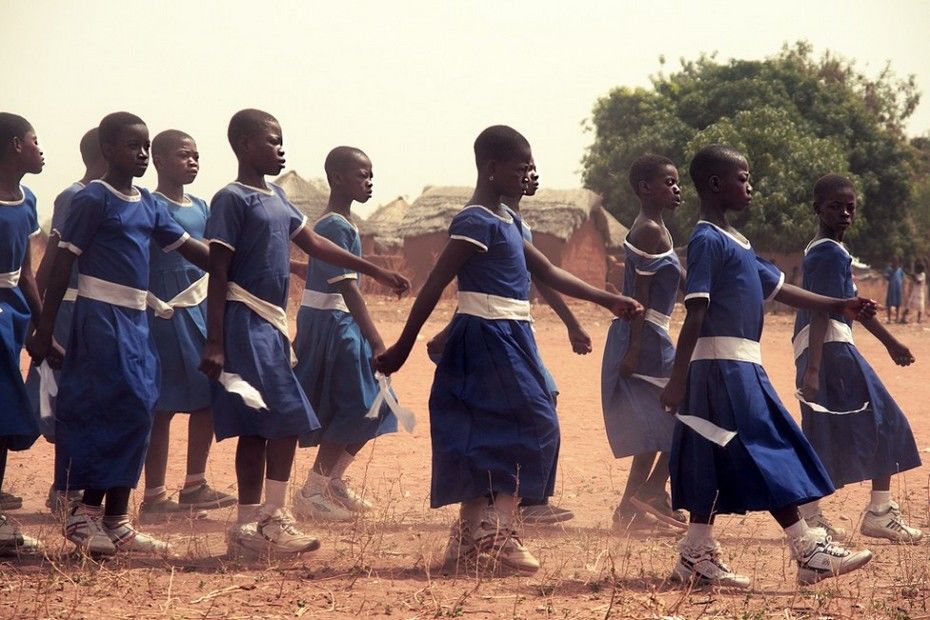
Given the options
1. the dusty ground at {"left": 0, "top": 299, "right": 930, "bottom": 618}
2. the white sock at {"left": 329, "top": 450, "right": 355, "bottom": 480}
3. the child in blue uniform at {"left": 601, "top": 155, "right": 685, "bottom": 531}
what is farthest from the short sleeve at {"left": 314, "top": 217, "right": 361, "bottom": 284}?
the child in blue uniform at {"left": 601, "top": 155, "right": 685, "bottom": 531}

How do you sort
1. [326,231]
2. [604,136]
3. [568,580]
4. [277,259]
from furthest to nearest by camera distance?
1. [604,136]
2. [326,231]
3. [277,259]
4. [568,580]

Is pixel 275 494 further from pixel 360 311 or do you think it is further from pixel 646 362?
pixel 646 362

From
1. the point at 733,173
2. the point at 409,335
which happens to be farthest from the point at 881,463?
the point at 409,335

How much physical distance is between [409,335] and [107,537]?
149cm

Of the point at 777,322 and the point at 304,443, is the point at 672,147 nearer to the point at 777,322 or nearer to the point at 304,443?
the point at 777,322

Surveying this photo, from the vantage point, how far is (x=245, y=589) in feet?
14.9

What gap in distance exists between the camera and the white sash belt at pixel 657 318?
6457 millimetres

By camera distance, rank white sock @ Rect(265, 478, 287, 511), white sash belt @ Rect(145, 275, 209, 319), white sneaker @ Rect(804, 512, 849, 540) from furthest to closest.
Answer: white sash belt @ Rect(145, 275, 209, 319) → white sneaker @ Rect(804, 512, 849, 540) → white sock @ Rect(265, 478, 287, 511)

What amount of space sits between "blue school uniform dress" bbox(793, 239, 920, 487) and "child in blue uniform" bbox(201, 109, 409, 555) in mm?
2587

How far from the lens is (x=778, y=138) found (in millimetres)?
30156

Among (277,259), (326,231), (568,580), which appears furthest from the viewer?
(326,231)

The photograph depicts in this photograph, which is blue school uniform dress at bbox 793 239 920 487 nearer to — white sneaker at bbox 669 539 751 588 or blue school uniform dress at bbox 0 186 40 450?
A: white sneaker at bbox 669 539 751 588

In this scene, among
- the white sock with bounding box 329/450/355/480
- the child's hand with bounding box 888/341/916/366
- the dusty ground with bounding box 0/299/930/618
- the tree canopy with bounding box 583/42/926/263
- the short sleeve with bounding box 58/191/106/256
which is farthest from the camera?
the tree canopy with bounding box 583/42/926/263

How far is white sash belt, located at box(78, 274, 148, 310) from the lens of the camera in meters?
5.12
